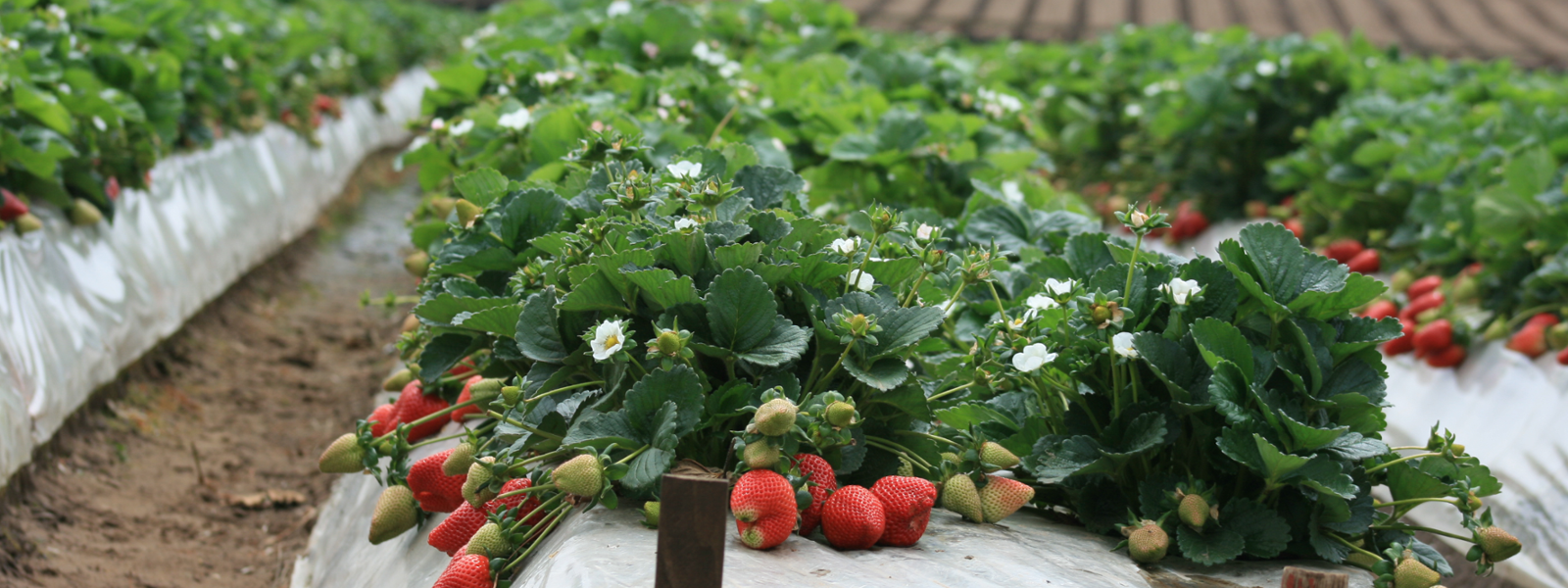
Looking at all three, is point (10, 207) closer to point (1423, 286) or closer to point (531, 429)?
point (531, 429)

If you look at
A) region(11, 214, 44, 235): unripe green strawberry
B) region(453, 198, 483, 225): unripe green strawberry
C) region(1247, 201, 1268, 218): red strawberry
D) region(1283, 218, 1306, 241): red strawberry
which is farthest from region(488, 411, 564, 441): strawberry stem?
region(1247, 201, 1268, 218): red strawberry

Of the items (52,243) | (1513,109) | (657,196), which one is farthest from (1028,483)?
(1513,109)

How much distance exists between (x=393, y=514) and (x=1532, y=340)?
10.5ft

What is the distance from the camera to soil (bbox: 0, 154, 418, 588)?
2.42m

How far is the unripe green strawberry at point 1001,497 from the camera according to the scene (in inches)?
60.8

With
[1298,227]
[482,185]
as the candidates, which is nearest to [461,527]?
[482,185]

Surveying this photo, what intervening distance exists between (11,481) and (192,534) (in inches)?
Result: 15.5

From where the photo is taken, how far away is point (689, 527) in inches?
45.2

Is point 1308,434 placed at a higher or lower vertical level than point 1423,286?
lower

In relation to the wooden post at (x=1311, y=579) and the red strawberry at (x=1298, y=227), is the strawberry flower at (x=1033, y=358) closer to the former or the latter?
the wooden post at (x=1311, y=579)

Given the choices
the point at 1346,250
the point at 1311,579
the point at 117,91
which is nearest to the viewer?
the point at 1311,579

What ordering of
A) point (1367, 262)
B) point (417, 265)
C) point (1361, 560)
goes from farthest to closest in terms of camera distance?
point (1367, 262) → point (417, 265) → point (1361, 560)

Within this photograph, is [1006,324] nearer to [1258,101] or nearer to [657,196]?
[657,196]

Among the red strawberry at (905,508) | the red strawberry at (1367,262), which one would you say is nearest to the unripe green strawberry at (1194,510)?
the red strawberry at (905,508)
